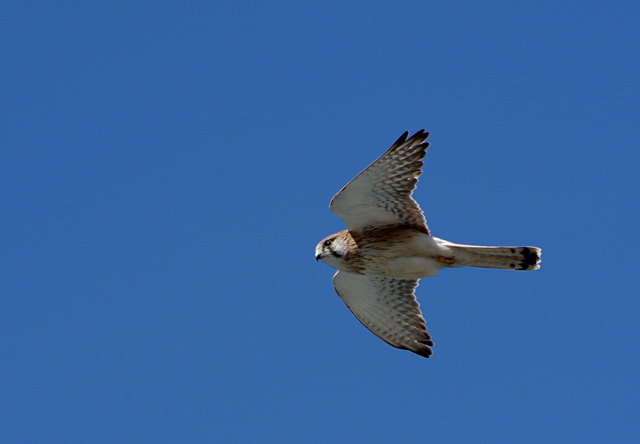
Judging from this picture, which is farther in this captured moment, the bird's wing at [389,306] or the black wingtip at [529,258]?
the bird's wing at [389,306]

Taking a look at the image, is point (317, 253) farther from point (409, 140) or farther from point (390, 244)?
point (409, 140)

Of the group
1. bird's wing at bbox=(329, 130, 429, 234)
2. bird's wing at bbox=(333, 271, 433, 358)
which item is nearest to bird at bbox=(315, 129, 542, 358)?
bird's wing at bbox=(329, 130, 429, 234)

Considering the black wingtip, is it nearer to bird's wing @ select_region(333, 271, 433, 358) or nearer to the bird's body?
the bird's body

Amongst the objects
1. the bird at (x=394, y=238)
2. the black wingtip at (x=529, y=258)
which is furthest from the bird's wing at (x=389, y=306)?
the black wingtip at (x=529, y=258)

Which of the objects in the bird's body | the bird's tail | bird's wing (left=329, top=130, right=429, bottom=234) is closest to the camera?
bird's wing (left=329, top=130, right=429, bottom=234)

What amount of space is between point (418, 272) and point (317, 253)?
101 cm

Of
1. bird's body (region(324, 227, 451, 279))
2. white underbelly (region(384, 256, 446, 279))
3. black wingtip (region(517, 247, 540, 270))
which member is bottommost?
black wingtip (region(517, 247, 540, 270))

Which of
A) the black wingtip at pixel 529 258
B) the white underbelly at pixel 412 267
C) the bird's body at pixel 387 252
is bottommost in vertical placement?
the black wingtip at pixel 529 258

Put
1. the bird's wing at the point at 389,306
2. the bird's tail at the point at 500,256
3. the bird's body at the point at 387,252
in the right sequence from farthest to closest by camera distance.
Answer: the bird's wing at the point at 389,306 < the bird's body at the point at 387,252 < the bird's tail at the point at 500,256

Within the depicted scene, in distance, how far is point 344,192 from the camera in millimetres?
9188

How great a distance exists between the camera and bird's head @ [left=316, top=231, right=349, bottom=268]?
9523 mm

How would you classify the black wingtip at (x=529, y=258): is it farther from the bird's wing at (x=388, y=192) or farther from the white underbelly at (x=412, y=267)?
the bird's wing at (x=388, y=192)

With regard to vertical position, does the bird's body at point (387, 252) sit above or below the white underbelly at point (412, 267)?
above

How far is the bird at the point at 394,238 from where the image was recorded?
913 centimetres
